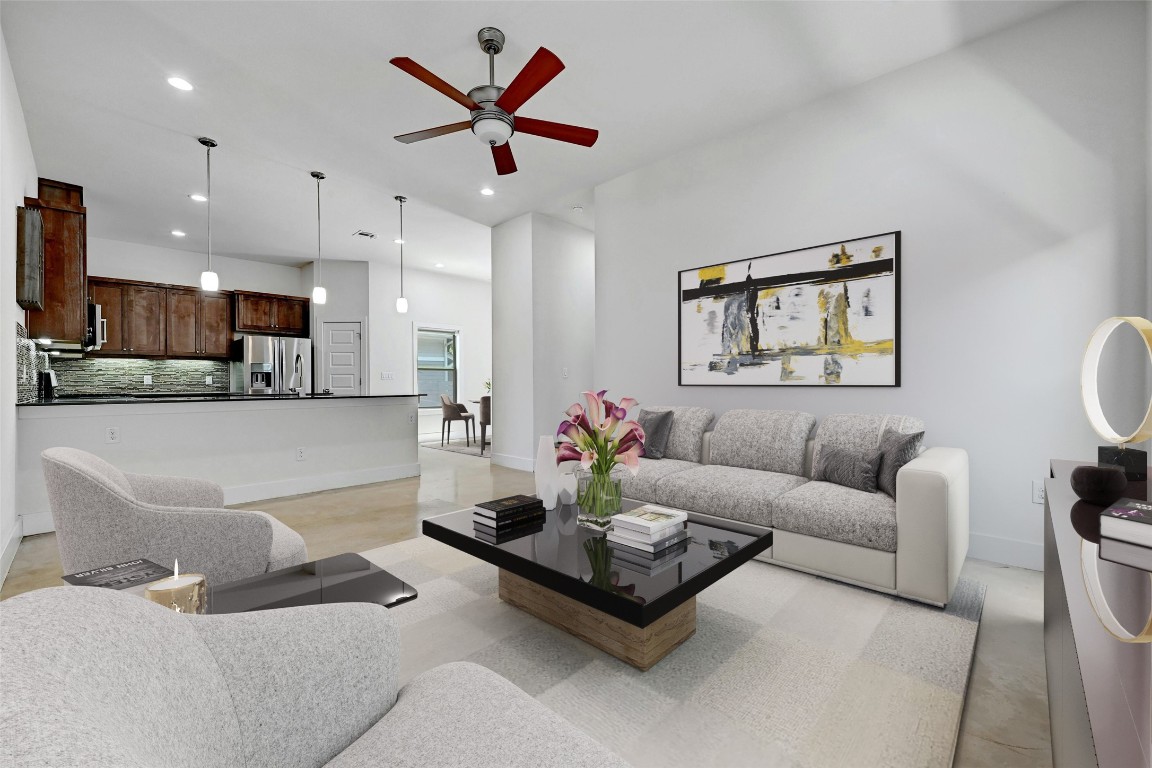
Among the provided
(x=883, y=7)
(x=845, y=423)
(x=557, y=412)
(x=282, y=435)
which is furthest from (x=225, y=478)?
(x=883, y=7)

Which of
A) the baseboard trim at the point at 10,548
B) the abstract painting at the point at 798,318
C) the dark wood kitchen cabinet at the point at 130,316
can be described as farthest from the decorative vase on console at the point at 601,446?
the dark wood kitchen cabinet at the point at 130,316

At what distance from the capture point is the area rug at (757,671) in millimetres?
1465

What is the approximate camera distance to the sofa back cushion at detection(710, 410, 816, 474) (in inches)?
127

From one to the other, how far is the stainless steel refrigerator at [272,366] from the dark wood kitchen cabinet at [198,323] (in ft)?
0.87

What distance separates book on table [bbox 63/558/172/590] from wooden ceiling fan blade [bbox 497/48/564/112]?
232cm

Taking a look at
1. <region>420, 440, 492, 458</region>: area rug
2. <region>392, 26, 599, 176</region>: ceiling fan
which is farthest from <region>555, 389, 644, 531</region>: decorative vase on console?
<region>420, 440, 492, 458</region>: area rug

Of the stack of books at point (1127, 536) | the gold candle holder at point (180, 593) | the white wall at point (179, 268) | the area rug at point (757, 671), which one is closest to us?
the stack of books at point (1127, 536)

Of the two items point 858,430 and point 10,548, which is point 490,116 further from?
point 10,548

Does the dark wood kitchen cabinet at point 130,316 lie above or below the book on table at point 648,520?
above

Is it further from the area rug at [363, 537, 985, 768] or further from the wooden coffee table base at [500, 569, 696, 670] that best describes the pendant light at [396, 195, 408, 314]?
the wooden coffee table base at [500, 569, 696, 670]

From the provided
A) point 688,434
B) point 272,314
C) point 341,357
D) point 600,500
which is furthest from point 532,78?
point 272,314

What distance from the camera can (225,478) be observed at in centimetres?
434

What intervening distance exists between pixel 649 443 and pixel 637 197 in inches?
90.3

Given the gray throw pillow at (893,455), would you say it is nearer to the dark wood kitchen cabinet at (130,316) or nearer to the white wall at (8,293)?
the white wall at (8,293)
